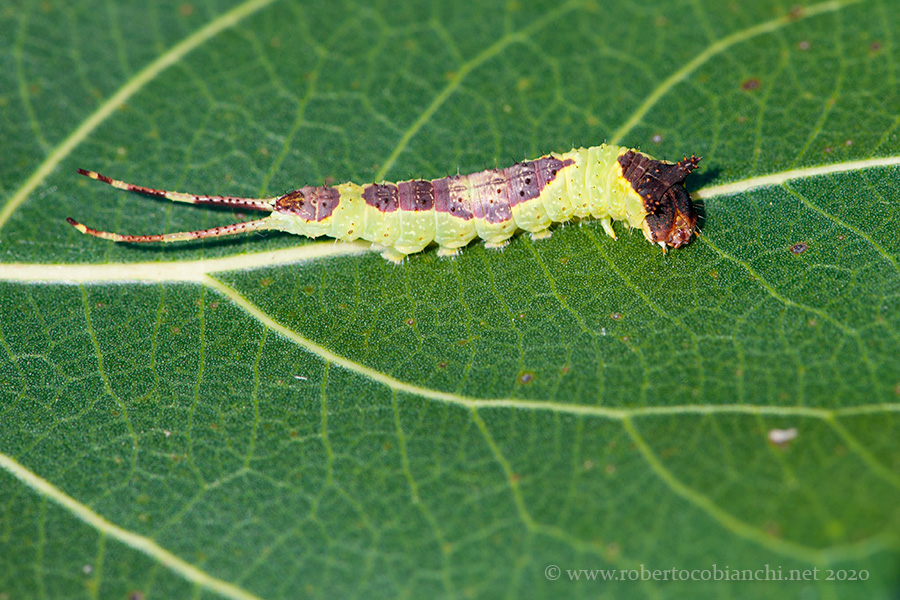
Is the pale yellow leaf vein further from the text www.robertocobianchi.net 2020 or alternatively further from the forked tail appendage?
the text www.robertocobianchi.net 2020

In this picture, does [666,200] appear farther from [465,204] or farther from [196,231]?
[196,231]

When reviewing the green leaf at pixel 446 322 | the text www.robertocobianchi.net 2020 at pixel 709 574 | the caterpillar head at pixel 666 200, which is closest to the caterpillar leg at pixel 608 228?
the green leaf at pixel 446 322

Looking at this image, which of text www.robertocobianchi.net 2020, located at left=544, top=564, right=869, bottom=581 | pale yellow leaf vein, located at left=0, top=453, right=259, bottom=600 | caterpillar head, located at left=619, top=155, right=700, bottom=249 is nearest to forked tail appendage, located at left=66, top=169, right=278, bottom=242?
pale yellow leaf vein, located at left=0, top=453, right=259, bottom=600

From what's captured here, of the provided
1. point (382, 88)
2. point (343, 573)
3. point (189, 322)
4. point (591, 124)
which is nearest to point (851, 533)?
point (343, 573)

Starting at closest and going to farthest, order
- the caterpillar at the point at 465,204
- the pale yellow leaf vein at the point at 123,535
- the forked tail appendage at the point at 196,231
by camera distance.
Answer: the pale yellow leaf vein at the point at 123,535 < the forked tail appendage at the point at 196,231 < the caterpillar at the point at 465,204

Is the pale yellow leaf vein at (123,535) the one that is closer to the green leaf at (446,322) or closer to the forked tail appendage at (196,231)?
the green leaf at (446,322)

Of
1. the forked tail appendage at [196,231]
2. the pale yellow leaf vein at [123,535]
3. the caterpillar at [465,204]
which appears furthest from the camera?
the caterpillar at [465,204]

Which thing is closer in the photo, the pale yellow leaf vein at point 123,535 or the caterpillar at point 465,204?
the pale yellow leaf vein at point 123,535
